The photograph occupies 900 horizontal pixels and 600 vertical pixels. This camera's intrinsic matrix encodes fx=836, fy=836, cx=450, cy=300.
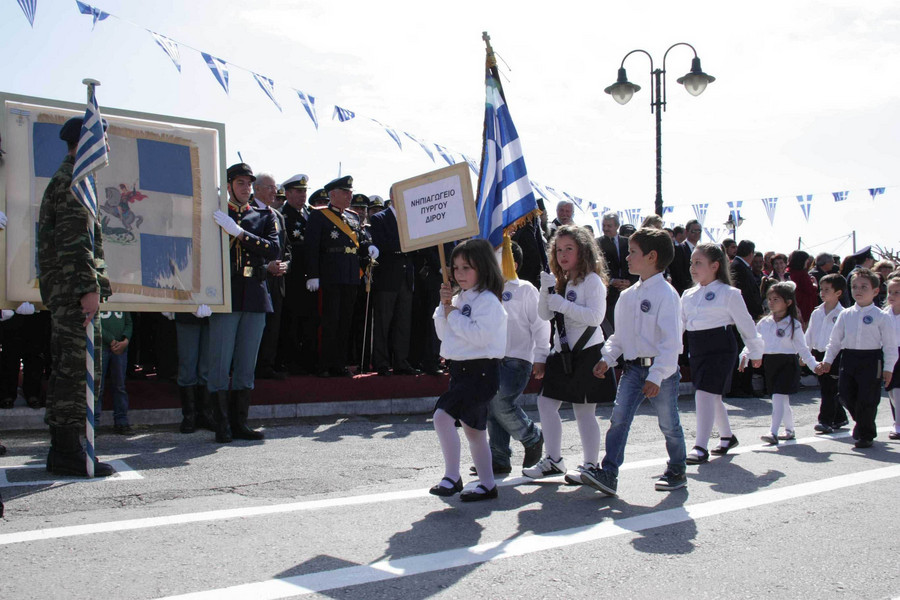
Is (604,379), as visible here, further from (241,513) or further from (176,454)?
(176,454)

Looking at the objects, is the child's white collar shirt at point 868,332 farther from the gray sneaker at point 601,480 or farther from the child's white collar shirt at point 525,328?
the gray sneaker at point 601,480

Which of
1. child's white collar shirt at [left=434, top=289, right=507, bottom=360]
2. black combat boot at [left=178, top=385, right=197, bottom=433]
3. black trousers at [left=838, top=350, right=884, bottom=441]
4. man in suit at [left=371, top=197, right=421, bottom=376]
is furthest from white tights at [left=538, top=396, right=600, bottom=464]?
man in suit at [left=371, top=197, right=421, bottom=376]

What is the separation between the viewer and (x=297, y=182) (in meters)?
9.61

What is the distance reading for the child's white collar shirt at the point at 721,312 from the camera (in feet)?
22.7

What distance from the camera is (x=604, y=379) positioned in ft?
18.6

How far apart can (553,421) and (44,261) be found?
370 centimetres

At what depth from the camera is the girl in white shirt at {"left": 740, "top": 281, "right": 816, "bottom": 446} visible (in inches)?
315

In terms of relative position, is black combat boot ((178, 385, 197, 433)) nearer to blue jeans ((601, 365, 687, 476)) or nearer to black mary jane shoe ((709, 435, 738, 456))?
blue jeans ((601, 365, 687, 476))

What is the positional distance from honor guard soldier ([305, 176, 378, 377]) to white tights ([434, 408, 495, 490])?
167 inches

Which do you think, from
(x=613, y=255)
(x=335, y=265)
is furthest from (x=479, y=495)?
(x=613, y=255)

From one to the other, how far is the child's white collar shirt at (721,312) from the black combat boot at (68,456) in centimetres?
473

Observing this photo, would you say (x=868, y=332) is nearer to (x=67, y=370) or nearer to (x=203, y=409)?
(x=203, y=409)

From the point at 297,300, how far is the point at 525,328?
14.1 ft

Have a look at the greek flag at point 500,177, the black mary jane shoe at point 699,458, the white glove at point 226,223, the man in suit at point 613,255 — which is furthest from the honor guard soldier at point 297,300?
the black mary jane shoe at point 699,458
